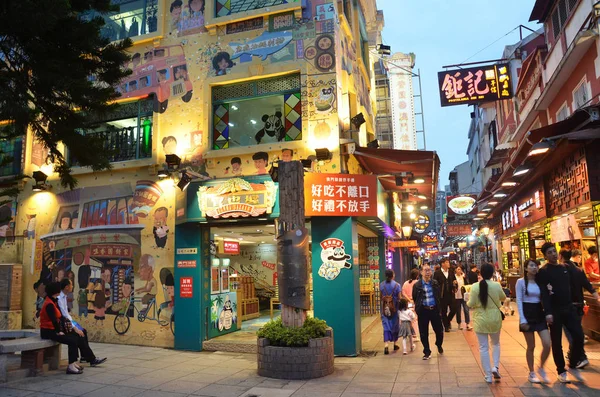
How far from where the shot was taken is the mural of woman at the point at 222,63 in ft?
37.7

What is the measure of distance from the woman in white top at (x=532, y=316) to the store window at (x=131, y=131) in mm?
9309

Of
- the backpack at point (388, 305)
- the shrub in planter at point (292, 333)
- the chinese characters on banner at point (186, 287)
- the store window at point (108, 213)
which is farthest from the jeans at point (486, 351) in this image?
the store window at point (108, 213)

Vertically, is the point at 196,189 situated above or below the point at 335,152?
below

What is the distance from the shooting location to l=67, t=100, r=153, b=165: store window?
12258 millimetres

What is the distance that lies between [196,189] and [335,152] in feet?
10.9

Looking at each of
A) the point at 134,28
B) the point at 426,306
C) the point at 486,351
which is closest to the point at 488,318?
the point at 486,351

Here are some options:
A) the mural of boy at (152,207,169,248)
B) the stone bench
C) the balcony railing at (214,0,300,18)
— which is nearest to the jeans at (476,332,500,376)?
the stone bench

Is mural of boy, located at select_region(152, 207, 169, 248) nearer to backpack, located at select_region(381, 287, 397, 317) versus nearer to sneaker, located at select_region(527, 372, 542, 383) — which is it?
backpack, located at select_region(381, 287, 397, 317)

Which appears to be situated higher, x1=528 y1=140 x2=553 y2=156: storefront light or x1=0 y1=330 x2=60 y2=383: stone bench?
x1=528 y1=140 x2=553 y2=156: storefront light

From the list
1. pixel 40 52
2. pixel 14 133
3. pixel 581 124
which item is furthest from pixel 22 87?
pixel 581 124

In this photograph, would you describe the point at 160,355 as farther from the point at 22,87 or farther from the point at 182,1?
the point at 182,1

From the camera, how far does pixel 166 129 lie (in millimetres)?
11812

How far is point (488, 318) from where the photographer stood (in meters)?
7.07

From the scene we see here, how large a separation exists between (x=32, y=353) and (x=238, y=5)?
8.97 meters
